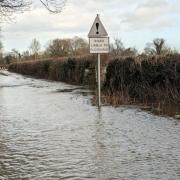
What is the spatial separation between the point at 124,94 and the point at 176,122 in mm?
7152

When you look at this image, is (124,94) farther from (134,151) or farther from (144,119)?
(134,151)

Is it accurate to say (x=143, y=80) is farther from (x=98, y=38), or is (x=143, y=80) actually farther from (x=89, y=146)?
(x=89, y=146)

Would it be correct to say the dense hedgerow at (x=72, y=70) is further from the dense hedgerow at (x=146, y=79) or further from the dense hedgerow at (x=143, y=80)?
the dense hedgerow at (x=146, y=79)

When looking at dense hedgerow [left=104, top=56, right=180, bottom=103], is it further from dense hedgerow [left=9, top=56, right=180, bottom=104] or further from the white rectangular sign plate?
the white rectangular sign plate

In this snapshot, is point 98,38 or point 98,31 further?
point 98,38

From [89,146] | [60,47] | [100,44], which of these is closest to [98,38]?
[100,44]

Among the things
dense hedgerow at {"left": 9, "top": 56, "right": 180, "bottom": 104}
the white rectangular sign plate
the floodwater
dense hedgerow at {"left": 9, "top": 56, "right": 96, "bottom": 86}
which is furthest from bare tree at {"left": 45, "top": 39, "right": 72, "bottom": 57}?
the floodwater

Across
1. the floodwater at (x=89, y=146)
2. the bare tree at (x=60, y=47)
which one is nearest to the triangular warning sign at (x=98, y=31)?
the floodwater at (x=89, y=146)

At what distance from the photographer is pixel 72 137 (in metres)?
10.9

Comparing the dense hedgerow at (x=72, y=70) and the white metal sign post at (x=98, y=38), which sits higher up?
the white metal sign post at (x=98, y=38)

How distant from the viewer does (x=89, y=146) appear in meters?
9.73

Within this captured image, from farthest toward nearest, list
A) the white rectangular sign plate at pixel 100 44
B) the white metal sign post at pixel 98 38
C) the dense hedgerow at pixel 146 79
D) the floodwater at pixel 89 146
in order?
the dense hedgerow at pixel 146 79 → the white rectangular sign plate at pixel 100 44 → the white metal sign post at pixel 98 38 → the floodwater at pixel 89 146

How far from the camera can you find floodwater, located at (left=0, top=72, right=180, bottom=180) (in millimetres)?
7566

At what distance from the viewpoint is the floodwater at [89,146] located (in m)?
7.57
